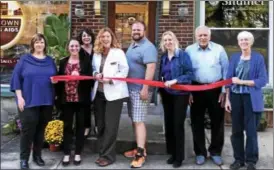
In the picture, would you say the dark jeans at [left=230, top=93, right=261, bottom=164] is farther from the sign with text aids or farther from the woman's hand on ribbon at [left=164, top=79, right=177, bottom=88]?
the sign with text aids

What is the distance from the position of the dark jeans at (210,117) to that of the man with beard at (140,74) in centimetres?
66

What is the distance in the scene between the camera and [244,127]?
5.56 meters

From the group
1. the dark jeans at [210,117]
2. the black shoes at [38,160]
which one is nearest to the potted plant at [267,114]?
the dark jeans at [210,117]

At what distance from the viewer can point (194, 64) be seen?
18.8 feet

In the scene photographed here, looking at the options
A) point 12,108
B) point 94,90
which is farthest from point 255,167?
point 12,108

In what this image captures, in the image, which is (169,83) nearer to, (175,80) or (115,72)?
(175,80)

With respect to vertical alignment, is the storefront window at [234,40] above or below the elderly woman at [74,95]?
above

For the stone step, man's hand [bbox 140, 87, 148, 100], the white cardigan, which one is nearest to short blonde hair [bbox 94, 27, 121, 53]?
the white cardigan

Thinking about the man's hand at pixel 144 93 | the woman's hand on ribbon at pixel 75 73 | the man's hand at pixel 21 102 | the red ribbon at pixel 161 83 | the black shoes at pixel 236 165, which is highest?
the woman's hand on ribbon at pixel 75 73

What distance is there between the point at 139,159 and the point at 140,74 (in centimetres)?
110

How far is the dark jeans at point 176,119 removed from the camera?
567 centimetres

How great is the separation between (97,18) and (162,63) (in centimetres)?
360

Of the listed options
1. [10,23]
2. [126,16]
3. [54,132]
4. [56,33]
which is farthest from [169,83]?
[10,23]

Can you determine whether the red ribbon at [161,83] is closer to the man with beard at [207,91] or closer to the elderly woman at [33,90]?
the man with beard at [207,91]
